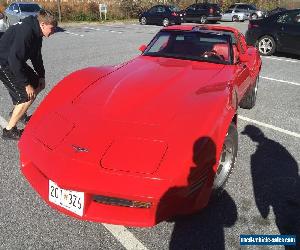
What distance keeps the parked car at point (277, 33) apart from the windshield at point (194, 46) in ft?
21.8

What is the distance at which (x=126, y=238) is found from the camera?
9.09 ft

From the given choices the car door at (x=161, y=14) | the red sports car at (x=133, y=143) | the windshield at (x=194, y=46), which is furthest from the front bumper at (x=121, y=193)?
the car door at (x=161, y=14)

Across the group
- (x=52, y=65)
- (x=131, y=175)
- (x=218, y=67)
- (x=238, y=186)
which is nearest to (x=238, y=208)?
(x=238, y=186)

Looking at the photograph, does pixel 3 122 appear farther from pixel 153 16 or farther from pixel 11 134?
pixel 153 16

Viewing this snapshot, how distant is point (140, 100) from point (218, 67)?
139 cm

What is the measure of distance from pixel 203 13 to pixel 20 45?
23180mm

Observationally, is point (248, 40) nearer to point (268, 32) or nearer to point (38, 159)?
point (268, 32)

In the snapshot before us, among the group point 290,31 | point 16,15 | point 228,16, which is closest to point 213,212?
point 290,31

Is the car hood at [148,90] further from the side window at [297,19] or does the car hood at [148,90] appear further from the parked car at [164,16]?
the parked car at [164,16]

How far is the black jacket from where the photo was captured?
3.97m

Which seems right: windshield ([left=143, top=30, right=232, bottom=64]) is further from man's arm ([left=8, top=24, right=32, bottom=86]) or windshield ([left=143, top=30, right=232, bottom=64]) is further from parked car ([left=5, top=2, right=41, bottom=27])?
parked car ([left=5, top=2, right=41, bottom=27])

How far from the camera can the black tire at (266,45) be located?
10.8 m

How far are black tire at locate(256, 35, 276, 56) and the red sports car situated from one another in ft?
25.1

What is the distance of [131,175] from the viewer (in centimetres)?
243
